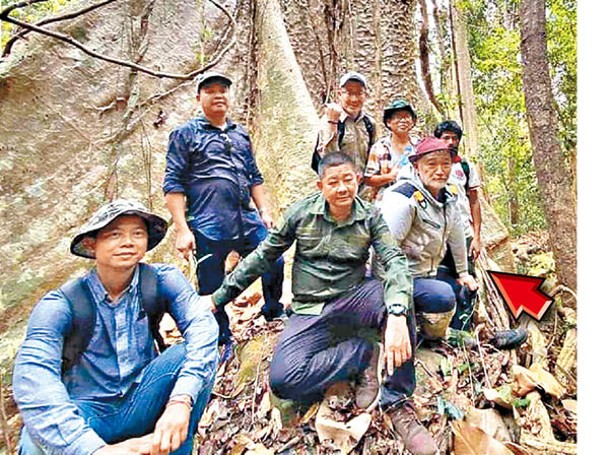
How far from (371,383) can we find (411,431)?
0.58 ft

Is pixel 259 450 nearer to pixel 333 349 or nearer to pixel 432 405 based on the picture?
pixel 333 349

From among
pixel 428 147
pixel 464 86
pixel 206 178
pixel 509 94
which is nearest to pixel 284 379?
pixel 206 178

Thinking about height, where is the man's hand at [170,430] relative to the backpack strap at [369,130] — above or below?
below

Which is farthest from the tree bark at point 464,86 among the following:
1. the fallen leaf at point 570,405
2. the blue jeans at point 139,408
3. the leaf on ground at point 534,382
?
the blue jeans at point 139,408

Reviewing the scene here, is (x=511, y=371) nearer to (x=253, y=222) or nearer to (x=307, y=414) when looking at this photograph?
(x=307, y=414)

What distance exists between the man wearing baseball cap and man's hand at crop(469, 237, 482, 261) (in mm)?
498

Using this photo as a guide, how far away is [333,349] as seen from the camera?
1845mm

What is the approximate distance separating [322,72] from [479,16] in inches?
98.2

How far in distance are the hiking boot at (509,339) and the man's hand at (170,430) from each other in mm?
1310

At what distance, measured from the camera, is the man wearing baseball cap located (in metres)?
2.22

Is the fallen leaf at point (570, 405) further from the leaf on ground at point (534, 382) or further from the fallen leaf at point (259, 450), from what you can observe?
the fallen leaf at point (259, 450)

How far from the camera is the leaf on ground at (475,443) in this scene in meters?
1.78

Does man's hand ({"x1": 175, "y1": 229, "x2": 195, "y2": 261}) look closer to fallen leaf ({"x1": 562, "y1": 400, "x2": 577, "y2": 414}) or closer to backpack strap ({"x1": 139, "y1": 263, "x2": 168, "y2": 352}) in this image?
backpack strap ({"x1": 139, "y1": 263, "x2": 168, "y2": 352})

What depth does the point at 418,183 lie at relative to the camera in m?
1.96
